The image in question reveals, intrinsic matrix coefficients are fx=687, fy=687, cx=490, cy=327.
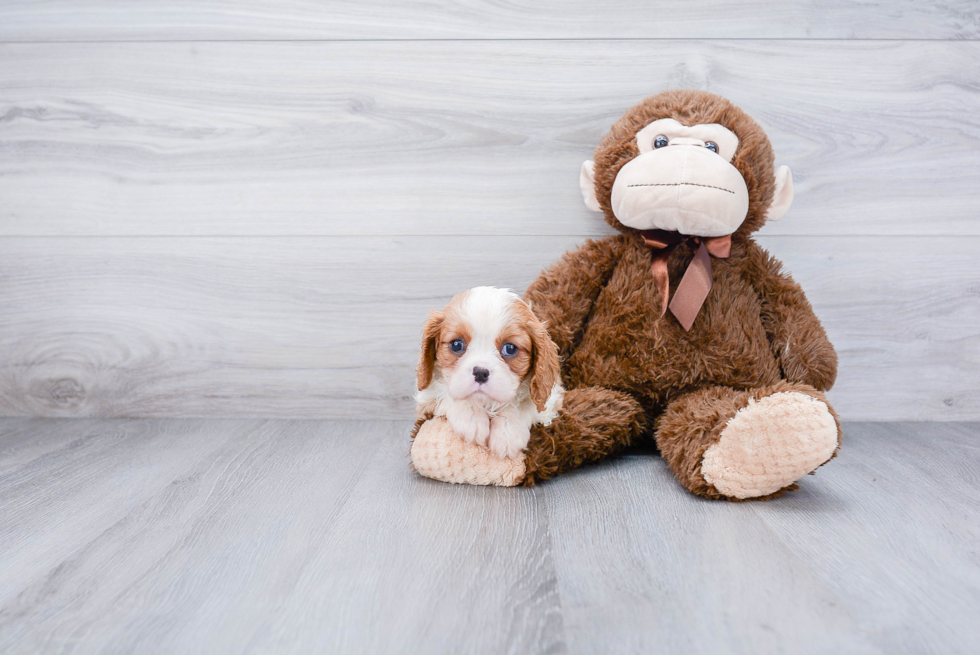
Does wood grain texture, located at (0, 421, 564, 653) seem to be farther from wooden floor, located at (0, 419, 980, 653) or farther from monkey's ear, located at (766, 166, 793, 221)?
monkey's ear, located at (766, 166, 793, 221)

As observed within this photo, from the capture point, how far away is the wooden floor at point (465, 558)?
52 cm

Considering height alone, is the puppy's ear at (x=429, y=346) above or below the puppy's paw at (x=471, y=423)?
above

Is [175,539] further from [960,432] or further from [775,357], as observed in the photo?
[960,432]

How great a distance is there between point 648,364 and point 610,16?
561 millimetres

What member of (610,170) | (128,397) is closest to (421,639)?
(610,170)

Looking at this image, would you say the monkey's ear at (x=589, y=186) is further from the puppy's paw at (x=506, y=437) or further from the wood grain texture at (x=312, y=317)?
the puppy's paw at (x=506, y=437)

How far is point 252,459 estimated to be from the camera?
95cm

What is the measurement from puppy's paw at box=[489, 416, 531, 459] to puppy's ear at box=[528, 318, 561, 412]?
4 cm

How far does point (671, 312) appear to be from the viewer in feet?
3.08

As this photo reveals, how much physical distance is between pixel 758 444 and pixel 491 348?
319mm

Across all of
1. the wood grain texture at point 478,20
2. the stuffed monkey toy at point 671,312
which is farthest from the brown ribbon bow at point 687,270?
the wood grain texture at point 478,20

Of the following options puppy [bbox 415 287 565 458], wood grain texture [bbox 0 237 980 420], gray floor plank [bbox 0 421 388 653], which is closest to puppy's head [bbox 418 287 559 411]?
puppy [bbox 415 287 565 458]

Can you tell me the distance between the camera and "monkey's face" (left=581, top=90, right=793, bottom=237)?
0.87m

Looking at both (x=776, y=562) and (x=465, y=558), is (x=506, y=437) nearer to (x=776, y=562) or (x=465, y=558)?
(x=465, y=558)
